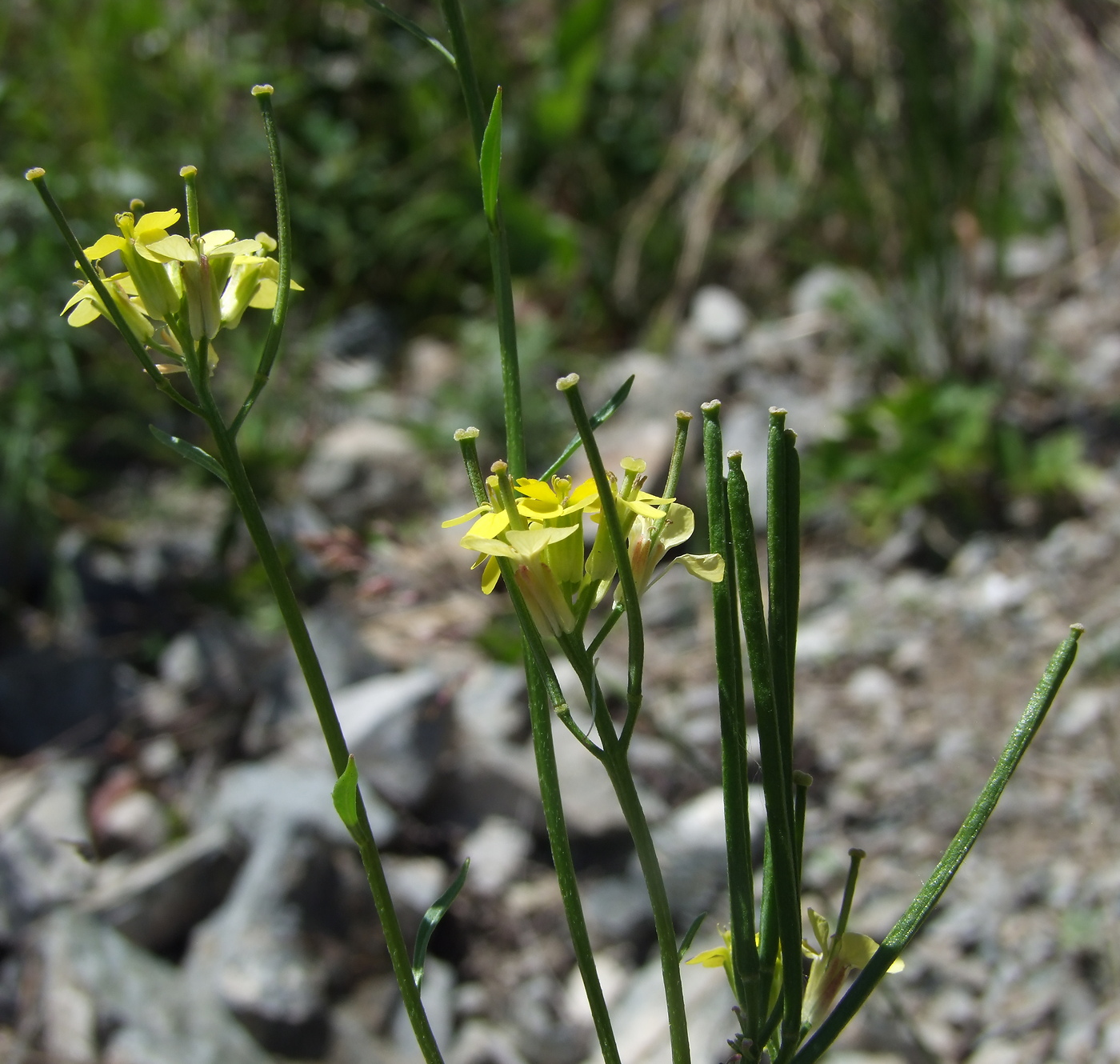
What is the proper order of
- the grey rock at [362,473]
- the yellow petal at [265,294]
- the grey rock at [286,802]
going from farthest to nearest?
the grey rock at [362,473] → the grey rock at [286,802] → the yellow petal at [265,294]

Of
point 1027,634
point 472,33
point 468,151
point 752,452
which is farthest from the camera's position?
point 472,33

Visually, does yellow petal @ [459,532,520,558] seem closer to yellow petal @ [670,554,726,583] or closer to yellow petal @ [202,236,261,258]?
yellow petal @ [670,554,726,583]

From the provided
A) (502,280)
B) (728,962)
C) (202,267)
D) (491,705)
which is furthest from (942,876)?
(491,705)

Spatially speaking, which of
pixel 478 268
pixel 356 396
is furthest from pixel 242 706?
pixel 478 268

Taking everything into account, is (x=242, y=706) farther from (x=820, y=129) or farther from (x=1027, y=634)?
(x=820, y=129)

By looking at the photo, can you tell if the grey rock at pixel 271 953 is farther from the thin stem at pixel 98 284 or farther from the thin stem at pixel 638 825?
the thin stem at pixel 98 284

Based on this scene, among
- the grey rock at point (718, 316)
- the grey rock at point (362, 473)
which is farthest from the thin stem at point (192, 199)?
the grey rock at point (718, 316)

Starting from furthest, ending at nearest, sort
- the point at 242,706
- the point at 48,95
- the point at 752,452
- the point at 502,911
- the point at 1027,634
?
1. the point at 48,95
2. the point at 752,452
3. the point at 242,706
4. the point at 1027,634
5. the point at 502,911
